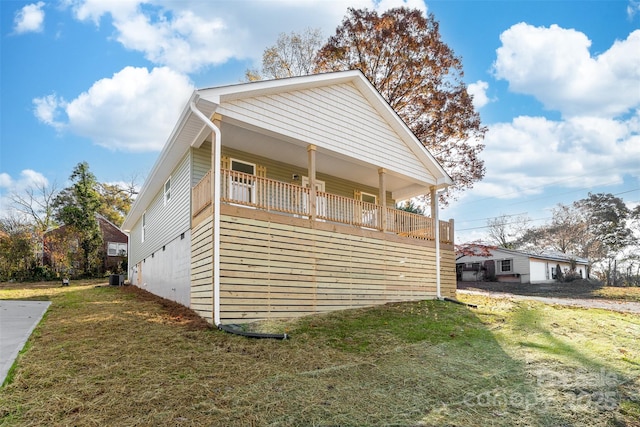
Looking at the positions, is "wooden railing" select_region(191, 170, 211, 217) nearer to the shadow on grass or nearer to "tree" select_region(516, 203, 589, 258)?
the shadow on grass

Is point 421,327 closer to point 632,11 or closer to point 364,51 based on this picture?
point 364,51

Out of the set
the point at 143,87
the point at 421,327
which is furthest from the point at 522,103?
the point at 143,87

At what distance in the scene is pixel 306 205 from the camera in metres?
10.1

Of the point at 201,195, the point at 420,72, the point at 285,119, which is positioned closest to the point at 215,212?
the point at 201,195

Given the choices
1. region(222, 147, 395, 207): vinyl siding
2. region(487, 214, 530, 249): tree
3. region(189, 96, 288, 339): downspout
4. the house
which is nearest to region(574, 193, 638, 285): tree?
region(487, 214, 530, 249): tree

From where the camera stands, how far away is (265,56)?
2000 centimetres

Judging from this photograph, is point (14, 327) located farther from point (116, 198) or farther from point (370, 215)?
point (116, 198)

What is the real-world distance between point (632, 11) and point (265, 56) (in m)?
15.9

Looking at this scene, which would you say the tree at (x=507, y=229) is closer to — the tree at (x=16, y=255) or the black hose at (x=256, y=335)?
the black hose at (x=256, y=335)

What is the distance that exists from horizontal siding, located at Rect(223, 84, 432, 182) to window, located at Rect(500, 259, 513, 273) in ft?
63.5

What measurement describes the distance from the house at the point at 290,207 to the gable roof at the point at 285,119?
0.04 metres

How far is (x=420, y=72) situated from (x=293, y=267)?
43.9ft

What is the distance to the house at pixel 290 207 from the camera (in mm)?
8039

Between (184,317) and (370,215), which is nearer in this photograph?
(184,317)
